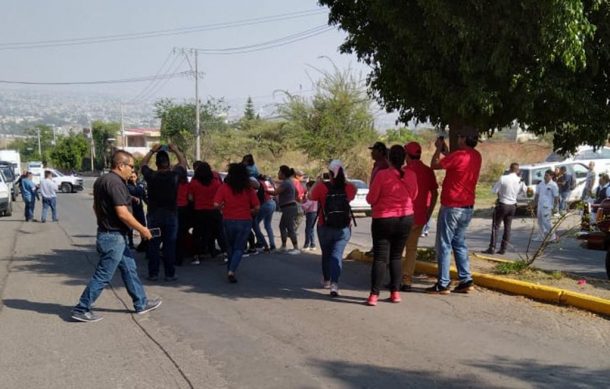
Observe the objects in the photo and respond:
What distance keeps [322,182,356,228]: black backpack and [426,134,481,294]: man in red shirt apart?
3.75 feet

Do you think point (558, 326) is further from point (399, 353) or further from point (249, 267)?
point (249, 267)

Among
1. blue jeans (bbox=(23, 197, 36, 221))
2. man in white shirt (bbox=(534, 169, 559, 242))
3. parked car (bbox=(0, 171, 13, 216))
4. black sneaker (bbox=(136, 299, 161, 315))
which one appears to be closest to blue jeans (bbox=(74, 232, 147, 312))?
black sneaker (bbox=(136, 299, 161, 315))

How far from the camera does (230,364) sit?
541 centimetres

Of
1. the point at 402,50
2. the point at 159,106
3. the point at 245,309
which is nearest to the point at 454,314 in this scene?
the point at 245,309

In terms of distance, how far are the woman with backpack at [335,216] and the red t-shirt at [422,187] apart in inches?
34.6

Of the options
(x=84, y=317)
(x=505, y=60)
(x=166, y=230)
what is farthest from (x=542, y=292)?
(x=84, y=317)

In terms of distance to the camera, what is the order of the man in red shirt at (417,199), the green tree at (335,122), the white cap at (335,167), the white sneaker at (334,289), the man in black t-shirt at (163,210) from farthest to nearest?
the green tree at (335,122) → the man in black t-shirt at (163,210) → the man in red shirt at (417,199) → the white cap at (335,167) → the white sneaker at (334,289)

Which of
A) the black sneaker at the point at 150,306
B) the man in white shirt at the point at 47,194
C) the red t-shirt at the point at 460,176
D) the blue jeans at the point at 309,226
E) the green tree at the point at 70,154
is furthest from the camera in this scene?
the green tree at the point at 70,154

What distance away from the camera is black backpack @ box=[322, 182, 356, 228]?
26.0ft

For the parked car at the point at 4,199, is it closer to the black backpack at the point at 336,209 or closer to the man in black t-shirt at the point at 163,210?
the man in black t-shirt at the point at 163,210

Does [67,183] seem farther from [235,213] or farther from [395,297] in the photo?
[395,297]

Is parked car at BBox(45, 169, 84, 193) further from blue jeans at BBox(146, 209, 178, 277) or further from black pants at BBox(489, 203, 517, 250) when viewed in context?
blue jeans at BBox(146, 209, 178, 277)

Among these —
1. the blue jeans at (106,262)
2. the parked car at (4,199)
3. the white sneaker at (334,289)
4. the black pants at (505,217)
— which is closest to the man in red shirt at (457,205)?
the white sneaker at (334,289)

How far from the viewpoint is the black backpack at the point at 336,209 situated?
793cm
